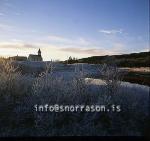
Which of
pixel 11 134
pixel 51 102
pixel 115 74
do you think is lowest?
pixel 11 134

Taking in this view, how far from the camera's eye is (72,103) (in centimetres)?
925

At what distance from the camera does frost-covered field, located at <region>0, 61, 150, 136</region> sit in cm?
855

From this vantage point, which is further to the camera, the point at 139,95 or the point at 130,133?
the point at 139,95

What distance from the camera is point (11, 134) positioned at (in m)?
8.45

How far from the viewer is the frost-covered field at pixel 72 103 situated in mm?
8547

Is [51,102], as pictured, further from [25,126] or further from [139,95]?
[139,95]

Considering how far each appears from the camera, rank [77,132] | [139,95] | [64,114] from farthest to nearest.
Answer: [139,95], [64,114], [77,132]

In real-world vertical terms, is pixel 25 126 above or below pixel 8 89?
below

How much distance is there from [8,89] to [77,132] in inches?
111

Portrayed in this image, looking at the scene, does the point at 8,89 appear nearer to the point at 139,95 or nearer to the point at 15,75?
the point at 15,75

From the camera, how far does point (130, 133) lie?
8.23m

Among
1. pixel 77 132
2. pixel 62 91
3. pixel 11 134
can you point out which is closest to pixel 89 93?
pixel 62 91
